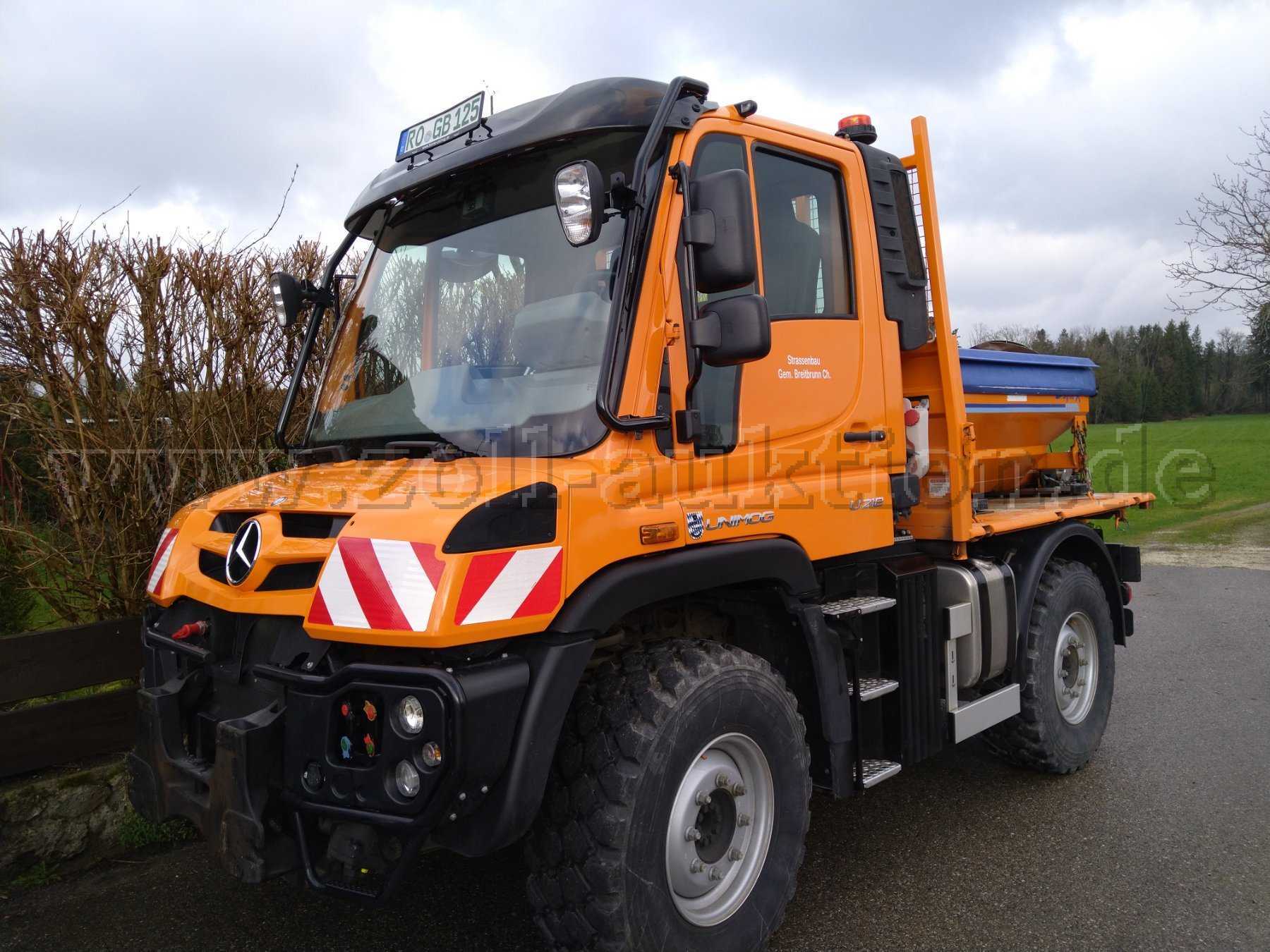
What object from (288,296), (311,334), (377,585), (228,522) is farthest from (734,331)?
(288,296)

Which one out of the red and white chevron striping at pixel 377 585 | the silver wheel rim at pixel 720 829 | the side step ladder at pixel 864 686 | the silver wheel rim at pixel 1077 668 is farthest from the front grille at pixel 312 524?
the silver wheel rim at pixel 1077 668

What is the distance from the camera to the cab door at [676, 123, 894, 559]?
295 centimetres

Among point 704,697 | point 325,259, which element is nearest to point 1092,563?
point 704,697

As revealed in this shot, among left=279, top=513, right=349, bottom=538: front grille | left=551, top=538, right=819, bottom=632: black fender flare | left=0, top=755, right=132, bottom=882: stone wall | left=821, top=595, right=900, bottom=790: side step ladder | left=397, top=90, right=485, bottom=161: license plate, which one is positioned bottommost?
left=0, top=755, right=132, bottom=882: stone wall

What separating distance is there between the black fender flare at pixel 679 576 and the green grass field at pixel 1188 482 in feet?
12.9

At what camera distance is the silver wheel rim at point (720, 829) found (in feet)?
8.91

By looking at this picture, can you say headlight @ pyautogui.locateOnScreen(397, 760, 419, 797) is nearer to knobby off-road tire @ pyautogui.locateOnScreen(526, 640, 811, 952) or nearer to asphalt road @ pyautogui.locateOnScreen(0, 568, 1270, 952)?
knobby off-road tire @ pyautogui.locateOnScreen(526, 640, 811, 952)

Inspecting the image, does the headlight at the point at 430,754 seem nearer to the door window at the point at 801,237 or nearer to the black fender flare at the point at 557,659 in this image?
the black fender flare at the point at 557,659

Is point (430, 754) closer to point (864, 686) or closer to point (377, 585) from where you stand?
point (377, 585)

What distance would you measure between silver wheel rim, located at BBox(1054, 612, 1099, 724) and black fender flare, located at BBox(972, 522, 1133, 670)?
34cm

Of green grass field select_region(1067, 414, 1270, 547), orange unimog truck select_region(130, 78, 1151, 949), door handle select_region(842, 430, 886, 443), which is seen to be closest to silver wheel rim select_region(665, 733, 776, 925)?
orange unimog truck select_region(130, 78, 1151, 949)

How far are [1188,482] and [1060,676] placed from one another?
62.7ft

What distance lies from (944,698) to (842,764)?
0.82 metres

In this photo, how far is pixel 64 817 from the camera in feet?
13.0
